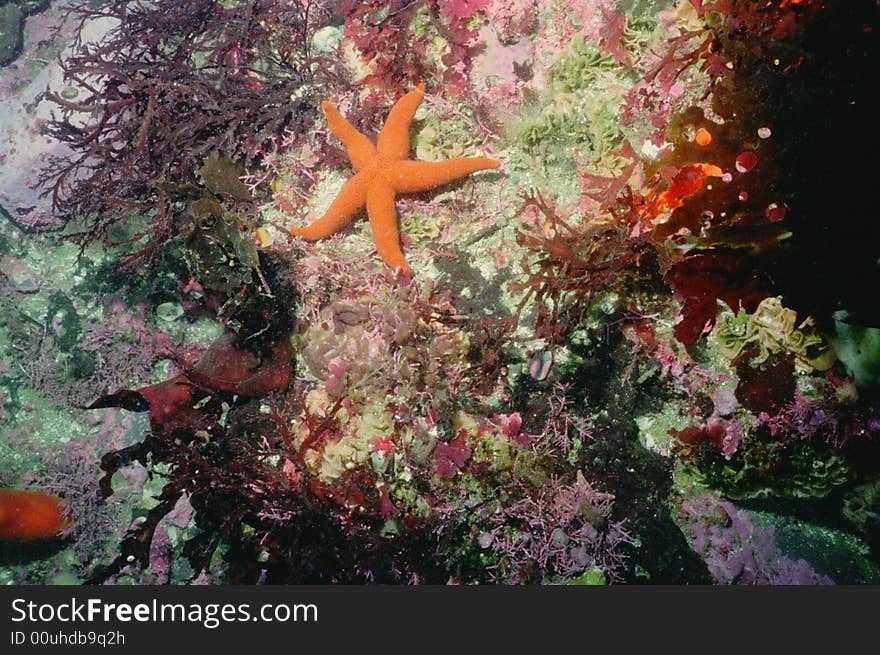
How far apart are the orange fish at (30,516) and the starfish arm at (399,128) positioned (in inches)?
212

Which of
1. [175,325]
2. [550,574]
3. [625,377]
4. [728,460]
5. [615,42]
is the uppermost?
[615,42]

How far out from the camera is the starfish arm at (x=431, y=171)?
3.89 m

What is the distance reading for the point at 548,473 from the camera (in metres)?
3.49

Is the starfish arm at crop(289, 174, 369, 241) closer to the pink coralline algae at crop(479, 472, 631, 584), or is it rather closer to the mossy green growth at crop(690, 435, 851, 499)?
the pink coralline algae at crop(479, 472, 631, 584)

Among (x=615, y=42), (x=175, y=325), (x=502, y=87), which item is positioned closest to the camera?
(x=615, y=42)

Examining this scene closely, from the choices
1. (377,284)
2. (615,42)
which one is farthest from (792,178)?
(377,284)

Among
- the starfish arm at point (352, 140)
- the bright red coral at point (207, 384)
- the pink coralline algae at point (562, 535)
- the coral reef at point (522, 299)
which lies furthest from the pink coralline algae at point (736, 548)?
the starfish arm at point (352, 140)

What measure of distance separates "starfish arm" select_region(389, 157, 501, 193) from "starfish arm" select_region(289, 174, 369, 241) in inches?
11.2

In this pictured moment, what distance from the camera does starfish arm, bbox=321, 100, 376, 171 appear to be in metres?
4.14

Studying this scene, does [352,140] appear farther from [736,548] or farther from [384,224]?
[736,548]

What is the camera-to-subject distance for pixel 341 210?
4.10 m

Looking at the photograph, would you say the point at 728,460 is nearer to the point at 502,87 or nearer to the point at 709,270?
the point at 709,270

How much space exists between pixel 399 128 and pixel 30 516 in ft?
19.1

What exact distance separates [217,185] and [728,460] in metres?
4.88
